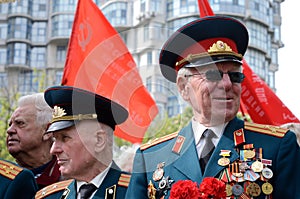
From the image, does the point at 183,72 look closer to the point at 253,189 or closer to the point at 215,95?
the point at 215,95

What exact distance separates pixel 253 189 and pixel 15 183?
1729mm

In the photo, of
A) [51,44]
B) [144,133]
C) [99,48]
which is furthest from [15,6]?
[144,133]

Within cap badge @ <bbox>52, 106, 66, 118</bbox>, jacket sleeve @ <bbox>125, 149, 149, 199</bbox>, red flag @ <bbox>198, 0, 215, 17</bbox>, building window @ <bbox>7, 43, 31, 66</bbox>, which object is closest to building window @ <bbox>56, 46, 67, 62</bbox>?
building window @ <bbox>7, 43, 31, 66</bbox>

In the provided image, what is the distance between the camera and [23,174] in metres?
4.30

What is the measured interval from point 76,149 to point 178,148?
2.58 ft

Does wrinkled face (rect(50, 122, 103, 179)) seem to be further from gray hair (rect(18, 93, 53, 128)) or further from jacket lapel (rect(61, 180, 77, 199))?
gray hair (rect(18, 93, 53, 128))

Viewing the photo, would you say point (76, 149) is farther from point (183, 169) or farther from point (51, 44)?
point (51, 44)

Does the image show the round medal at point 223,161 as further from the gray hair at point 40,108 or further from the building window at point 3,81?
the building window at point 3,81

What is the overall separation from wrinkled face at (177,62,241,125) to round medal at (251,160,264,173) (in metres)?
0.32

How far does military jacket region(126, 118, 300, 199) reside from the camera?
11.3 ft

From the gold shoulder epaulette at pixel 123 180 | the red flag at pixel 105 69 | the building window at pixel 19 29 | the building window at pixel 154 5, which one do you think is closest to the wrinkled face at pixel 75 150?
the gold shoulder epaulette at pixel 123 180

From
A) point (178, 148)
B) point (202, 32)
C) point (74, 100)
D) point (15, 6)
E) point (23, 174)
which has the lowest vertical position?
point (23, 174)

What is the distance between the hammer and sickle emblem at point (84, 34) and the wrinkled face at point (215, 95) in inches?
218

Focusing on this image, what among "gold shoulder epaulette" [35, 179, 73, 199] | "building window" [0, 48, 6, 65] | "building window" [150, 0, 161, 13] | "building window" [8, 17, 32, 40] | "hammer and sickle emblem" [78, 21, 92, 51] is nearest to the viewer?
"gold shoulder epaulette" [35, 179, 73, 199]
